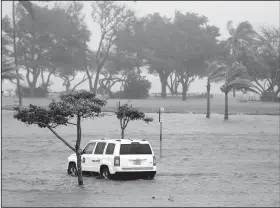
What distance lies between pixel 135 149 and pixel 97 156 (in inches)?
65.0

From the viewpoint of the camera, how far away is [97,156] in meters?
23.1

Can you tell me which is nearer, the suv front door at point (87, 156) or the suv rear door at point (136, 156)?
the suv rear door at point (136, 156)

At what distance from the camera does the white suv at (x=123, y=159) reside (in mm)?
21969

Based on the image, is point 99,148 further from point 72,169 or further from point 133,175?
point 72,169

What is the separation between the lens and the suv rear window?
22.1m

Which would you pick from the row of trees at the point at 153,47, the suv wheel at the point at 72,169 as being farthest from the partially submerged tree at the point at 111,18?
the suv wheel at the point at 72,169

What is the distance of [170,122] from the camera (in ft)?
185

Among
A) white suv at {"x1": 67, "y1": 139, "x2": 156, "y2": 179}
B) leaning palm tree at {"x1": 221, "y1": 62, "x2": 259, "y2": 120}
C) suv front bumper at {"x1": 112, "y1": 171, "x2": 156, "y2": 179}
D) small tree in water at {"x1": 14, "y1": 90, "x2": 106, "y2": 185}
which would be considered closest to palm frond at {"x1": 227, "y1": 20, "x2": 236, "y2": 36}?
leaning palm tree at {"x1": 221, "y1": 62, "x2": 259, "y2": 120}

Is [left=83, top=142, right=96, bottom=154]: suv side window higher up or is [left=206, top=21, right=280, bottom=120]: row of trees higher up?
[left=206, top=21, right=280, bottom=120]: row of trees

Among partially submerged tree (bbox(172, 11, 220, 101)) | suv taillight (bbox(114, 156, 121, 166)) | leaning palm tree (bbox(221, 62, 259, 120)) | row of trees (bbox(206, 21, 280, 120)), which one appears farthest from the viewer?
partially submerged tree (bbox(172, 11, 220, 101))

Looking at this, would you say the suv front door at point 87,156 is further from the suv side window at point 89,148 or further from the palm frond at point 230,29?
the palm frond at point 230,29

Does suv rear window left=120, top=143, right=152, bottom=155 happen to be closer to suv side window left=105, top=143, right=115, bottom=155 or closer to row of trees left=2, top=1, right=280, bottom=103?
suv side window left=105, top=143, right=115, bottom=155

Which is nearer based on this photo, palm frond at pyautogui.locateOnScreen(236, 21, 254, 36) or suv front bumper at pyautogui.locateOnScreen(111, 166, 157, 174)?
suv front bumper at pyautogui.locateOnScreen(111, 166, 157, 174)

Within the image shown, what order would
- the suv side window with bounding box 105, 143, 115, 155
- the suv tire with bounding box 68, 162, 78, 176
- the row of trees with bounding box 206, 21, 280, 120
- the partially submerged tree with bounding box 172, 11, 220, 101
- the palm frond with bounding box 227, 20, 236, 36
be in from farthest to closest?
the partially submerged tree with bounding box 172, 11, 220, 101
the row of trees with bounding box 206, 21, 280, 120
the palm frond with bounding box 227, 20, 236, 36
the suv tire with bounding box 68, 162, 78, 176
the suv side window with bounding box 105, 143, 115, 155
